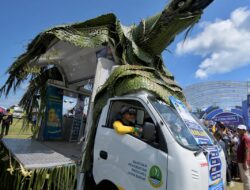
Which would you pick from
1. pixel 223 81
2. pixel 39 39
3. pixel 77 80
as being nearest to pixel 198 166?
pixel 39 39

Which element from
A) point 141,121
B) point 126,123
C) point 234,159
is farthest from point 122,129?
point 234,159

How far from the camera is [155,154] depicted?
3301mm

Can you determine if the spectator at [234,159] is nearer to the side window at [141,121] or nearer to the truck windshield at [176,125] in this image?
the truck windshield at [176,125]

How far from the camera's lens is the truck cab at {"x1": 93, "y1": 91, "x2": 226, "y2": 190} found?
10.2 feet

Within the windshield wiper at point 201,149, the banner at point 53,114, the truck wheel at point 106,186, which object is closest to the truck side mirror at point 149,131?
the windshield wiper at point 201,149

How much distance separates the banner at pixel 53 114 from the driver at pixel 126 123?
14.4 feet

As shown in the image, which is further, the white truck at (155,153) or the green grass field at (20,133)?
the green grass field at (20,133)

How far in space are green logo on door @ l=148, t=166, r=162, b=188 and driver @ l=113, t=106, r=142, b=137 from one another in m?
0.56

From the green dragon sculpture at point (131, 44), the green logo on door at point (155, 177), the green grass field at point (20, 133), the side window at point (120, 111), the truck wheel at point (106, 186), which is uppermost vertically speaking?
the green dragon sculpture at point (131, 44)

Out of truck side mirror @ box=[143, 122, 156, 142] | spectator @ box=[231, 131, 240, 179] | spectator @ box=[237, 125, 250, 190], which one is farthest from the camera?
spectator @ box=[231, 131, 240, 179]

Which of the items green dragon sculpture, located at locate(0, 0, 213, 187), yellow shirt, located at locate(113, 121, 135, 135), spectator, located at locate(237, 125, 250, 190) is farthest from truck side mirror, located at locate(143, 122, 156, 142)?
spectator, located at locate(237, 125, 250, 190)

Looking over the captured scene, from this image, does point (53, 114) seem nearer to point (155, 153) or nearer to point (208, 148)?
point (155, 153)

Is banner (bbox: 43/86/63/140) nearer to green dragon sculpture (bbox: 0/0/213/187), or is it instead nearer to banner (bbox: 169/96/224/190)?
green dragon sculpture (bbox: 0/0/213/187)

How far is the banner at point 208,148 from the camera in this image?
3.37 m
